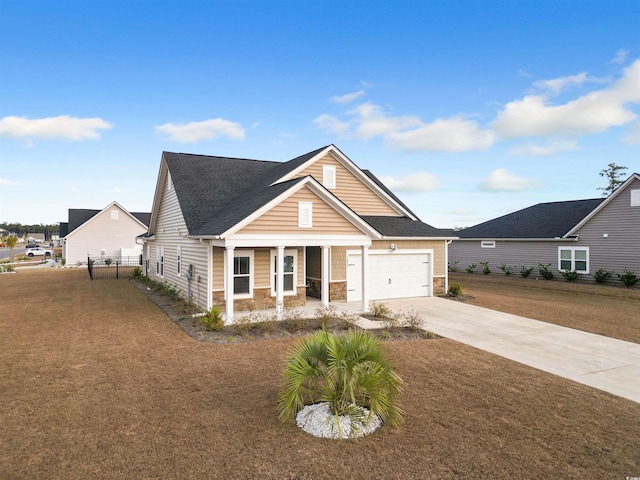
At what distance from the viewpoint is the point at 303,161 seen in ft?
59.3

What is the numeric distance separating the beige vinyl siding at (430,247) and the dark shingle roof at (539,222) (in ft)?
37.5

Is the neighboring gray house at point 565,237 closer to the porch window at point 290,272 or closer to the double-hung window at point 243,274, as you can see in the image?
the porch window at point 290,272

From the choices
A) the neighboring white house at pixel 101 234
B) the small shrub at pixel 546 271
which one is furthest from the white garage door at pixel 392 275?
the neighboring white house at pixel 101 234

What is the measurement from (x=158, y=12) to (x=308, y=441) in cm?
1853

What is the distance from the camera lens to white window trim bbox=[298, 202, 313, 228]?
13.5 metres

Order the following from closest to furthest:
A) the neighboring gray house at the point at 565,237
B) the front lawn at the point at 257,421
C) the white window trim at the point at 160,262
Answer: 1. the front lawn at the point at 257,421
2. the white window trim at the point at 160,262
3. the neighboring gray house at the point at 565,237

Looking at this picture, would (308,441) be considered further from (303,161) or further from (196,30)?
(196,30)

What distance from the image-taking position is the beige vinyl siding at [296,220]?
42.2ft

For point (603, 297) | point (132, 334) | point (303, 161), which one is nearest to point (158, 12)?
point (303, 161)

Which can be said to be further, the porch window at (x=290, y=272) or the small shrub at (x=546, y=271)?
the small shrub at (x=546, y=271)

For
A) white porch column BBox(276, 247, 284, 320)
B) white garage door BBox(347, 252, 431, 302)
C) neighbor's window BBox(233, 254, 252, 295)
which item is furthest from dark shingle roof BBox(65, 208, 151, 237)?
white porch column BBox(276, 247, 284, 320)

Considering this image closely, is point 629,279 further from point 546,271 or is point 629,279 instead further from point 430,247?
point 430,247

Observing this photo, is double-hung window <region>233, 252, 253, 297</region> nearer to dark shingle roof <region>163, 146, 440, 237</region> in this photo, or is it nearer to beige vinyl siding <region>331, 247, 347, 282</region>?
dark shingle roof <region>163, 146, 440, 237</region>

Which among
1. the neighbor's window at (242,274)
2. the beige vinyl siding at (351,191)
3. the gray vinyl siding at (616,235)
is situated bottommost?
the neighbor's window at (242,274)
